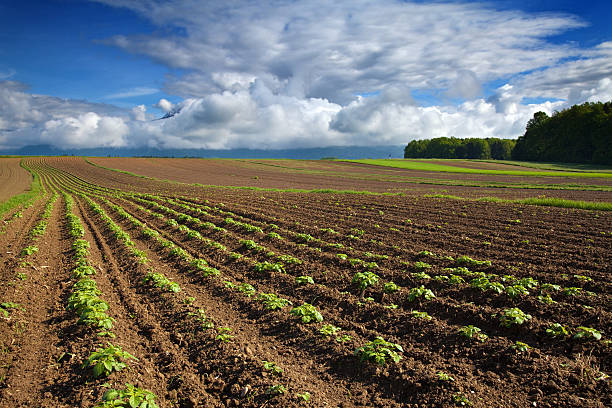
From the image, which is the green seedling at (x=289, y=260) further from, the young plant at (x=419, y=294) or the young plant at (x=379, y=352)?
the young plant at (x=379, y=352)

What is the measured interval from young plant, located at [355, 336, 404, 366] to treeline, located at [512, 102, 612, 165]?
111989mm

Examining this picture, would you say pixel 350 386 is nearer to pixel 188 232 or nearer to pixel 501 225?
pixel 188 232

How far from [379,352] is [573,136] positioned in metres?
123

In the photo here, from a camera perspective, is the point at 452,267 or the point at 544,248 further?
the point at 544,248

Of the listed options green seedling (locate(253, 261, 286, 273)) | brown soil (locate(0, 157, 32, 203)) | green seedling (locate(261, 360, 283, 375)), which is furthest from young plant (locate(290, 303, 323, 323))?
brown soil (locate(0, 157, 32, 203))

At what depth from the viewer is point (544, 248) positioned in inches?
513

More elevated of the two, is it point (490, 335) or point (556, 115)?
point (556, 115)

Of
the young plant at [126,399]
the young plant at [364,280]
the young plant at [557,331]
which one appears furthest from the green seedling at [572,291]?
A: the young plant at [126,399]

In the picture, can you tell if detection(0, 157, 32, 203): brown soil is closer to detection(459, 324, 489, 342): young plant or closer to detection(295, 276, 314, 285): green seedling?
detection(295, 276, 314, 285): green seedling

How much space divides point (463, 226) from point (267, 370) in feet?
48.0

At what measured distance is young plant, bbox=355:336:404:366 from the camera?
20.0ft

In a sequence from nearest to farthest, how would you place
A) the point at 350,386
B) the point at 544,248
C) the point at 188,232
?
the point at 350,386
the point at 544,248
the point at 188,232

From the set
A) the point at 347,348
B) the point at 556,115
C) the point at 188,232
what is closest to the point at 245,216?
the point at 188,232

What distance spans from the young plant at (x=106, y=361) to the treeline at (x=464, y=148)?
15180 cm
